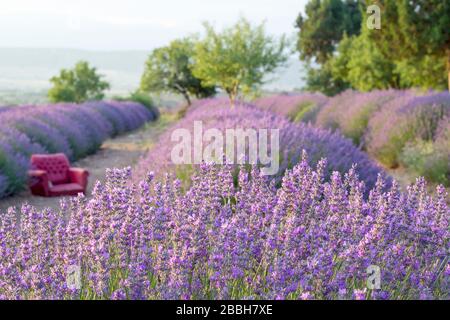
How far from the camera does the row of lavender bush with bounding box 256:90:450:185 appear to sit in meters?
Answer: 9.17

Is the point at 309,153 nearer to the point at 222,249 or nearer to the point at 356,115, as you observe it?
the point at 222,249

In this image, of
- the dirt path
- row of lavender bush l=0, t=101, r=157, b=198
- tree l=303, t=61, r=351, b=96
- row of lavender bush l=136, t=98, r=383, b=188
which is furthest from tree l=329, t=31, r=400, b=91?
row of lavender bush l=136, t=98, r=383, b=188

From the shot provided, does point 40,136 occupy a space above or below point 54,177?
above

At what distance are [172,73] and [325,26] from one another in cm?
1235

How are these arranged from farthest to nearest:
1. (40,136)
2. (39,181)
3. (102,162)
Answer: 1. (102,162)
2. (40,136)
3. (39,181)

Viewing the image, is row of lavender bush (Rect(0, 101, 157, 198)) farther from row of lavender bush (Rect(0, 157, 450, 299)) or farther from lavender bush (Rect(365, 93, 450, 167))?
lavender bush (Rect(365, 93, 450, 167))

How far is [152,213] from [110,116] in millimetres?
18707

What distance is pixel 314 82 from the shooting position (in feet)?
142

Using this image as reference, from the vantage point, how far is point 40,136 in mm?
11820

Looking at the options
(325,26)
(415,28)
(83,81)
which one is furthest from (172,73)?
(415,28)

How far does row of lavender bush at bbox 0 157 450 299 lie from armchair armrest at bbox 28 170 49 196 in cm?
613

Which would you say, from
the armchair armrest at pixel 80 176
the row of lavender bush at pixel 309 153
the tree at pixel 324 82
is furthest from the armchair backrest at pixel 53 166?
the tree at pixel 324 82

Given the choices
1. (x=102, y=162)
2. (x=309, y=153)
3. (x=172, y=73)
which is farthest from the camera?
(x=172, y=73)

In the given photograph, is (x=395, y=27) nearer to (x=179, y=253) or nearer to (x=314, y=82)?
(x=179, y=253)
